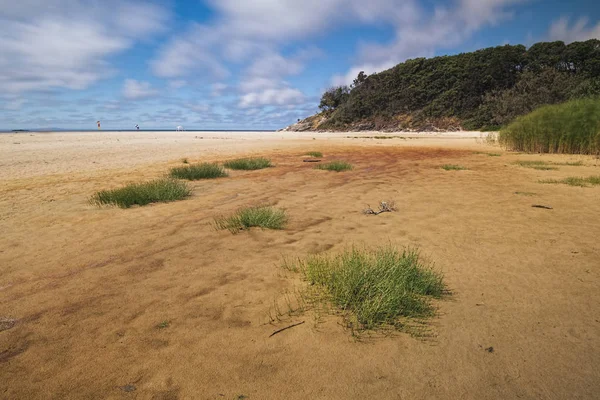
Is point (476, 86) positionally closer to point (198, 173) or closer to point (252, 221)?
point (198, 173)

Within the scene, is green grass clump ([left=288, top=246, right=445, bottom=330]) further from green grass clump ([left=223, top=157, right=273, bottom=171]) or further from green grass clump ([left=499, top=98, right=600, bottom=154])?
green grass clump ([left=499, top=98, right=600, bottom=154])

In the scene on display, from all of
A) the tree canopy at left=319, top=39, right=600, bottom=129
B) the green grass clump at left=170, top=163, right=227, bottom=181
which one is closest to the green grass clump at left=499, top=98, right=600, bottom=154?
the green grass clump at left=170, top=163, right=227, bottom=181

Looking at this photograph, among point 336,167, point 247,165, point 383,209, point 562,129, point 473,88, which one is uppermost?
point 473,88

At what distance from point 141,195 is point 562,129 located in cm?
1480

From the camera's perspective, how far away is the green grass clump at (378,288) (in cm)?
240

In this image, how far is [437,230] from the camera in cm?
453

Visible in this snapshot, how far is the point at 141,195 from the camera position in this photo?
6.23m

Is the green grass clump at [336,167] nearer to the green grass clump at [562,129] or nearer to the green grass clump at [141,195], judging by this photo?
the green grass clump at [141,195]

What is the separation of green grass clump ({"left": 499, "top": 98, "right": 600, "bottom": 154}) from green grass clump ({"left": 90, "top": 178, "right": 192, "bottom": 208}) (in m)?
13.6

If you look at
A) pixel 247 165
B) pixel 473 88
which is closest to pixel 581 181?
pixel 247 165

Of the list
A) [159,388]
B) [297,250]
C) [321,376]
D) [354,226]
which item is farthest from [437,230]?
[159,388]

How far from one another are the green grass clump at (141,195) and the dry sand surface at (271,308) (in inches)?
12.5

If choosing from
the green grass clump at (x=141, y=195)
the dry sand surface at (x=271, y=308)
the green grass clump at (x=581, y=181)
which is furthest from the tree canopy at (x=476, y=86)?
the green grass clump at (x=141, y=195)

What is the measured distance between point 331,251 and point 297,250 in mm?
392
